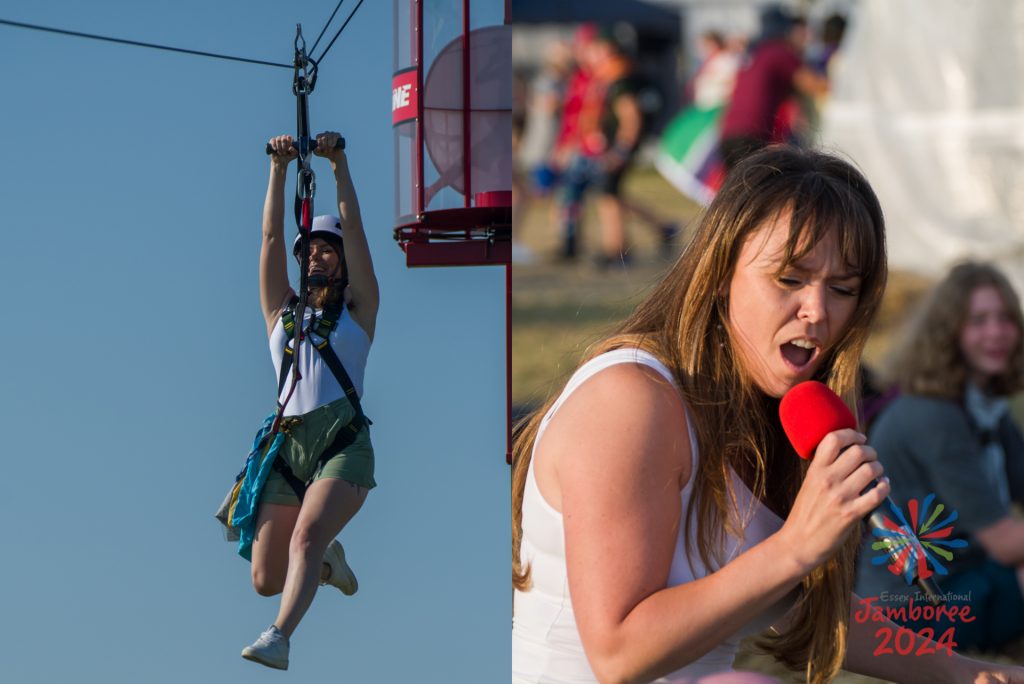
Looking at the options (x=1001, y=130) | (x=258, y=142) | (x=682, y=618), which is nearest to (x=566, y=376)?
(x=682, y=618)

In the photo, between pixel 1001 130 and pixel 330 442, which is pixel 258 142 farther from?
pixel 1001 130

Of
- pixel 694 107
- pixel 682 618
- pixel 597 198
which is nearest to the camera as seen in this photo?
pixel 682 618

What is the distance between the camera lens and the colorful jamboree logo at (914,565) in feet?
6.45

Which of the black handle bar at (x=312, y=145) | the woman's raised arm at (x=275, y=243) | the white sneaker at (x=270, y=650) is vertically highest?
Answer: the black handle bar at (x=312, y=145)

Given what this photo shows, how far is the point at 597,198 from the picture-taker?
170 inches

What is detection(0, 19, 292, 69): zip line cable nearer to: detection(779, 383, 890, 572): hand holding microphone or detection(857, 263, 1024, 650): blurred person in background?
detection(779, 383, 890, 572): hand holding microphone

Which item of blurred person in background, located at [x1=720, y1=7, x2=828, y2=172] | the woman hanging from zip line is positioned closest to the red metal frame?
the woman hanging from zip line

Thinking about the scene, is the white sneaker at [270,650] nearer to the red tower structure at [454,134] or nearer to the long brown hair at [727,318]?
the red tower structure at [454,134]

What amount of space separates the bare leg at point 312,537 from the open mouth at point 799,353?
1044 mm

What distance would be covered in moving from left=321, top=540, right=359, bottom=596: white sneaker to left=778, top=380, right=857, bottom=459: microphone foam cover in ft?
3.78

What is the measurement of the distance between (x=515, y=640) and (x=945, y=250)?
2214 mm

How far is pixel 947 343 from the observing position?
3.46 meters

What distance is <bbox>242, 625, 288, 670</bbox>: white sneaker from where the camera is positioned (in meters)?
2.41

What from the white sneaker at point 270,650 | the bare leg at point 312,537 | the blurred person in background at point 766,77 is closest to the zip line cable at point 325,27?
the bare leg at point 312,537
